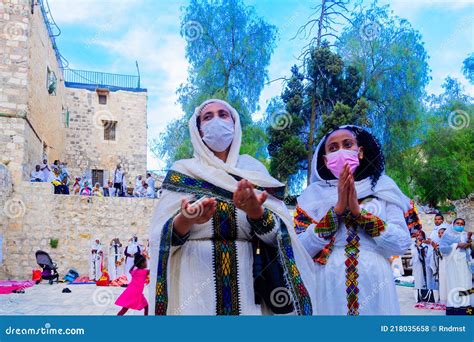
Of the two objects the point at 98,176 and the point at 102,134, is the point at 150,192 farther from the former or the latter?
the point at 102,134

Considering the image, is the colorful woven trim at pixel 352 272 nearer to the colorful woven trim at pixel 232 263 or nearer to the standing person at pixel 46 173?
the colorful woven trim at pixel 232 263

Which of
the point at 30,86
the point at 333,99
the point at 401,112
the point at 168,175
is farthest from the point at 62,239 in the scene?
the point at 168,175

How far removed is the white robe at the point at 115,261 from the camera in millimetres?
16359

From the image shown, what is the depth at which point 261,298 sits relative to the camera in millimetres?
2406

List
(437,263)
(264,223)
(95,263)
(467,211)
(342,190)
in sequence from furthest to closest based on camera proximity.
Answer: (467,211), (95,263), (437,263), (342,190), (264,223)

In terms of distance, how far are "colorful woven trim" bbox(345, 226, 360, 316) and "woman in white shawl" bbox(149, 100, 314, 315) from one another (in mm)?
296

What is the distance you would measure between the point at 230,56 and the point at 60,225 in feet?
31.6

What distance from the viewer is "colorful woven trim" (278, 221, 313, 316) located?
2311 mm

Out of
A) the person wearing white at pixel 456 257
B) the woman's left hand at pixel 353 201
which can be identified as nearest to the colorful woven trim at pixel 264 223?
the woman's left hand at pixel 353 201

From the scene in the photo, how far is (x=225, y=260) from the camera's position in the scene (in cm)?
233

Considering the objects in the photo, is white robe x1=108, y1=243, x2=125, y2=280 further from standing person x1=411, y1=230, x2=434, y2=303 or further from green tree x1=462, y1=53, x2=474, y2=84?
green tree x1=462, y1=53, x2=474, y2=84

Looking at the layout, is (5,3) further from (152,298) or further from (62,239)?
(152,298)

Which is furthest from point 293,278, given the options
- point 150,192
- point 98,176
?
point 98,176

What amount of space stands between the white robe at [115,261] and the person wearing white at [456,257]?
10560mm
